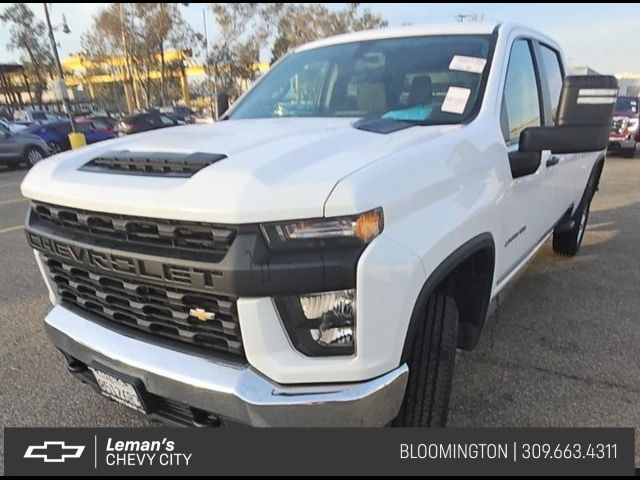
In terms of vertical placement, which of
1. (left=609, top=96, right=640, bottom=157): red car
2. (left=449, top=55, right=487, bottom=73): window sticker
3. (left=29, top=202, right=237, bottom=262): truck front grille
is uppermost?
(left=449, top=55, right=487, bottom=73): window sticker

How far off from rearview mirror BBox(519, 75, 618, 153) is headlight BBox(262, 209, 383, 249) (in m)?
1.18

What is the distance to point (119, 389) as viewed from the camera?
2.02 meters

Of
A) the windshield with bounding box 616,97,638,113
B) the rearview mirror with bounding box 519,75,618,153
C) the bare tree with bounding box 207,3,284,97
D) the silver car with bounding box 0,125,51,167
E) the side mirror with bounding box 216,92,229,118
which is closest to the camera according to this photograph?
the rearview mirror with bounding box 519,75,618,153

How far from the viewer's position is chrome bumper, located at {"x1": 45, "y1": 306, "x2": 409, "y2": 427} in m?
1.70

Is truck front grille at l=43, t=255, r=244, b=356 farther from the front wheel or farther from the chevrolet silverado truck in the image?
the front wheel

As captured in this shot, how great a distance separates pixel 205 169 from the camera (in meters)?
1.78

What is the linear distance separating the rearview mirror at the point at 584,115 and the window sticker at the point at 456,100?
1.37 feet

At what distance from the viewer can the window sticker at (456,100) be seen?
260cm

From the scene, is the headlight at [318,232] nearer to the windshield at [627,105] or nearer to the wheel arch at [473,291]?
the wheel arch at [473,291]

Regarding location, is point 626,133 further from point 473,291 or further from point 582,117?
point 473,291

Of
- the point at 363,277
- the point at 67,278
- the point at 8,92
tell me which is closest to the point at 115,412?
the point at 67,278

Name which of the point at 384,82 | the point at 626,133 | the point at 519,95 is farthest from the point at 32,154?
the point at 626,133

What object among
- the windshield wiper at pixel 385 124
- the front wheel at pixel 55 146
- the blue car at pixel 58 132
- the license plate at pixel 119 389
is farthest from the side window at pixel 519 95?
the front wheel at pixel 55 146

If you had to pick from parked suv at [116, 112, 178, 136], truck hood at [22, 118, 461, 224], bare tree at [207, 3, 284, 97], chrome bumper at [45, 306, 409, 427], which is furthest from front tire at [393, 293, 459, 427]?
bare tree at [207, 3, 284, 97]
